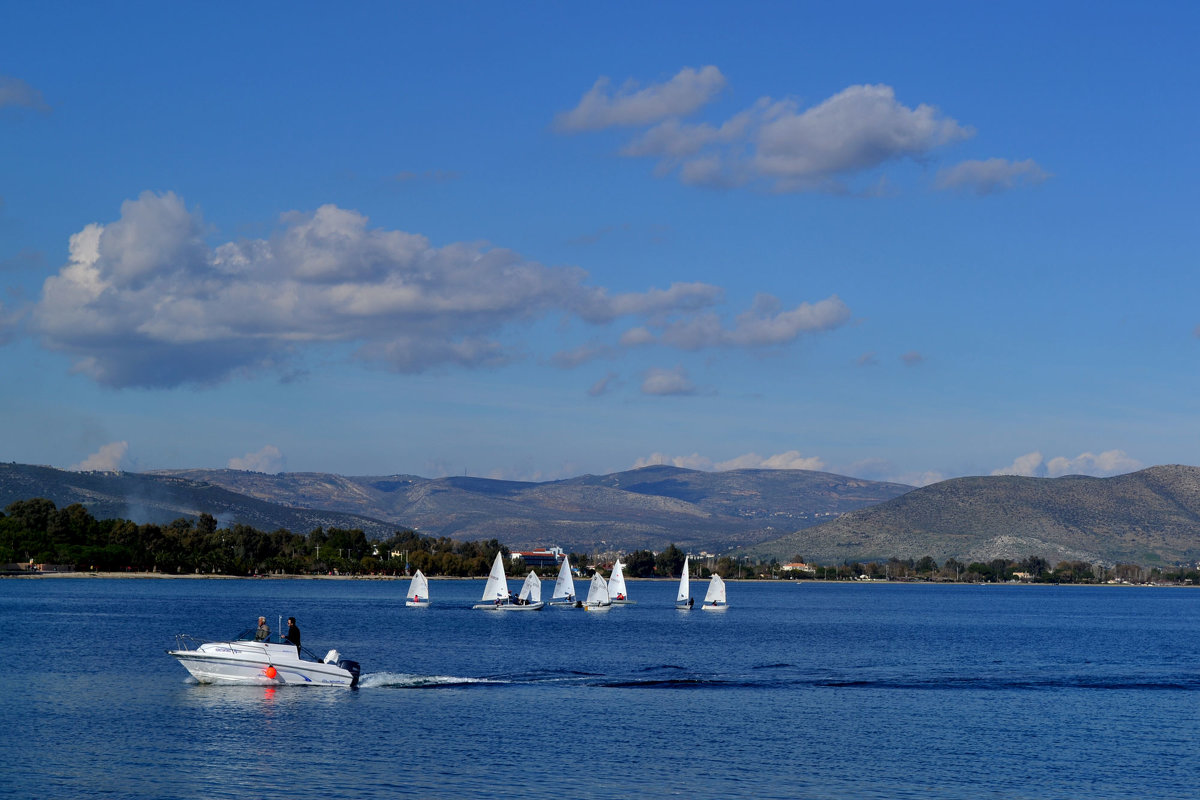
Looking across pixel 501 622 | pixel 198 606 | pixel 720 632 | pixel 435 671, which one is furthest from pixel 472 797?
pixel 198 606

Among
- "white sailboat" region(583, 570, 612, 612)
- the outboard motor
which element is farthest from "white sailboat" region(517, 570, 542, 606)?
the outboard motor

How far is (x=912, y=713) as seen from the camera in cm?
6875

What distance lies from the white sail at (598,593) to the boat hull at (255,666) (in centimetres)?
11273

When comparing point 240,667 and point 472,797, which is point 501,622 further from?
point 472,797

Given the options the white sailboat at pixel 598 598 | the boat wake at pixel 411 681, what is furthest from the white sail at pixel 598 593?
the boat wake at pixel 411 681

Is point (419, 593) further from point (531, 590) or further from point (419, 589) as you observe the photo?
point (531, 590)

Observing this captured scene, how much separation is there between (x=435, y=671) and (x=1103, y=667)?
5180 centimetres

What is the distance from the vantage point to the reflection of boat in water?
70.2 m

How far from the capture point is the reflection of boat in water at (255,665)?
70250mm

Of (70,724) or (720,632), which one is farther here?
(720,632)

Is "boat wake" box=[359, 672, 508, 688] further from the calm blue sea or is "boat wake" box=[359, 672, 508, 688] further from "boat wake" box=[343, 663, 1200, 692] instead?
the calm blue sea

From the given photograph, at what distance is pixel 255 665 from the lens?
7044 cm

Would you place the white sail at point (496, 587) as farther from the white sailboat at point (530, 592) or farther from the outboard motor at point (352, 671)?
the outboard motor at point (352, 671)

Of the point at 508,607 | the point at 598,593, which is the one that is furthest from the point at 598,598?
the point at 508,607
